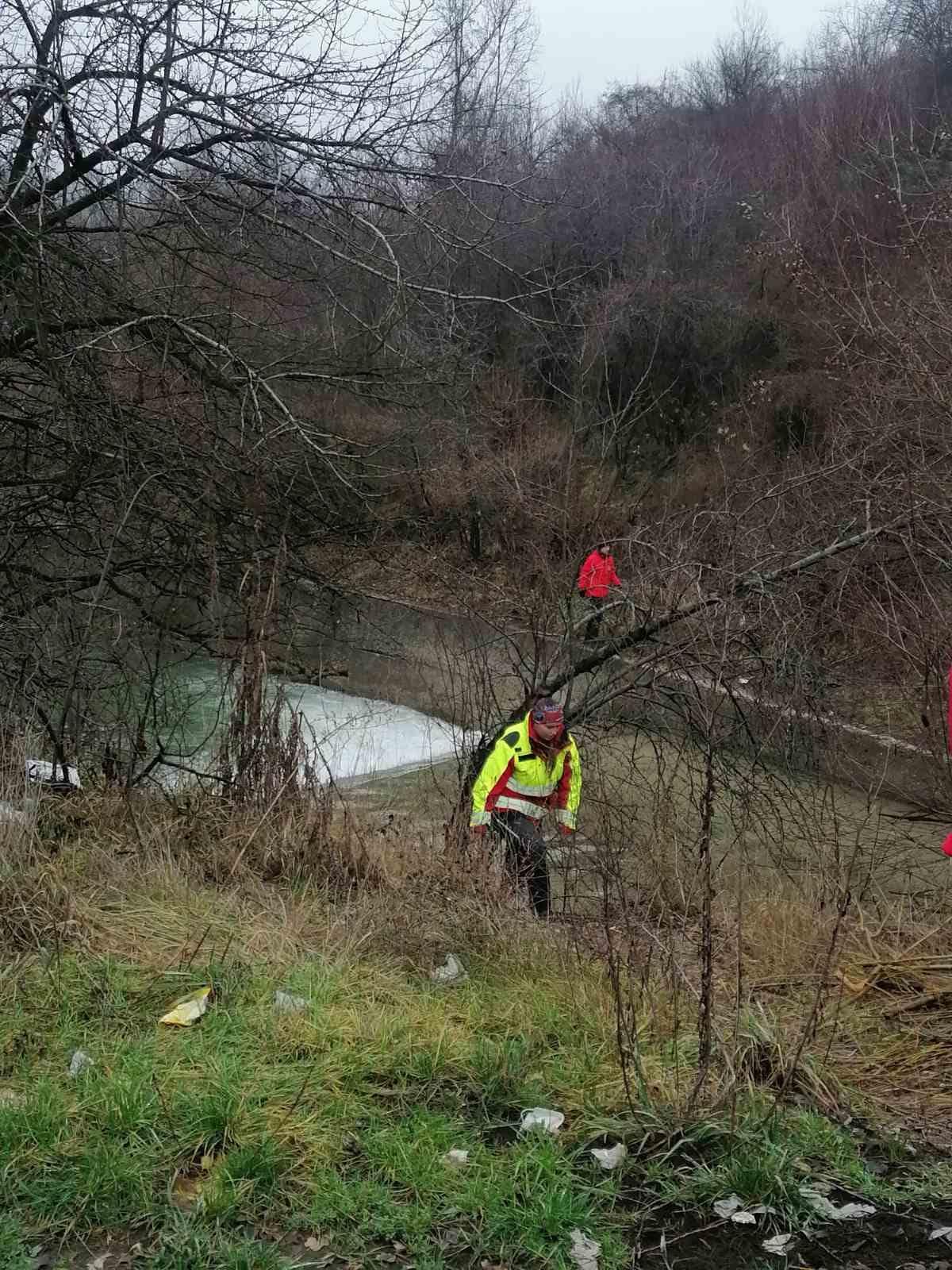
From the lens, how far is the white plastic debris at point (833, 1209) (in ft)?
10.7

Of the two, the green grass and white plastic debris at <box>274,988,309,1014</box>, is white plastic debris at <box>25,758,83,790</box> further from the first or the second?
white plastic debris at <box>274,988,309,1014</box>

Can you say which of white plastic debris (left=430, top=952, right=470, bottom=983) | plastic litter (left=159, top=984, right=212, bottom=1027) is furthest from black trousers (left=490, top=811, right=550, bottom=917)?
plastic litter (left=159, top=984, right=212, bottom=1027)

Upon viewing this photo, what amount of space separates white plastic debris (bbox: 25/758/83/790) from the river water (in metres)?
1.60

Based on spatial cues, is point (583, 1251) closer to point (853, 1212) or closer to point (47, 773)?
point (853, 1212)

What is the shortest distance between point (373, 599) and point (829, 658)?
19.4 ft

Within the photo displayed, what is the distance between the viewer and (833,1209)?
10.8 ft

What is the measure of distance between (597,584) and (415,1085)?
251 inches

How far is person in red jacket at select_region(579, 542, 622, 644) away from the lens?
31.6ft

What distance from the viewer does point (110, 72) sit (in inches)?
259

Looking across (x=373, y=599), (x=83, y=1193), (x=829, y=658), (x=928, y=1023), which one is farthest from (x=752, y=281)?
(x=83, y=1193)

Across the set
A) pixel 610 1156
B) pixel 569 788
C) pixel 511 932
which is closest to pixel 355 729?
pixel 569 788

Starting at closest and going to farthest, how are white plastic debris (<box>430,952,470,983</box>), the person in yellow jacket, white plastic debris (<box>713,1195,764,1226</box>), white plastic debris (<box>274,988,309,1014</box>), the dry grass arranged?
white plastic debris (<box>713,1195,764,1226</box>)
the dry grass
white plastic debris (<box>274,988,309,1014</box>)
white plastic debris (<box>430,952,470,983</box>)
the person in yellow jacket

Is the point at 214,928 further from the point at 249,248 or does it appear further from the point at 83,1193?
the point at 249,248

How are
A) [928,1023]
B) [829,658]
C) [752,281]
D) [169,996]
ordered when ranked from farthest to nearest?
1. [752,281]
2. [829,658]
3. [928,1023]
4. [169,996]
